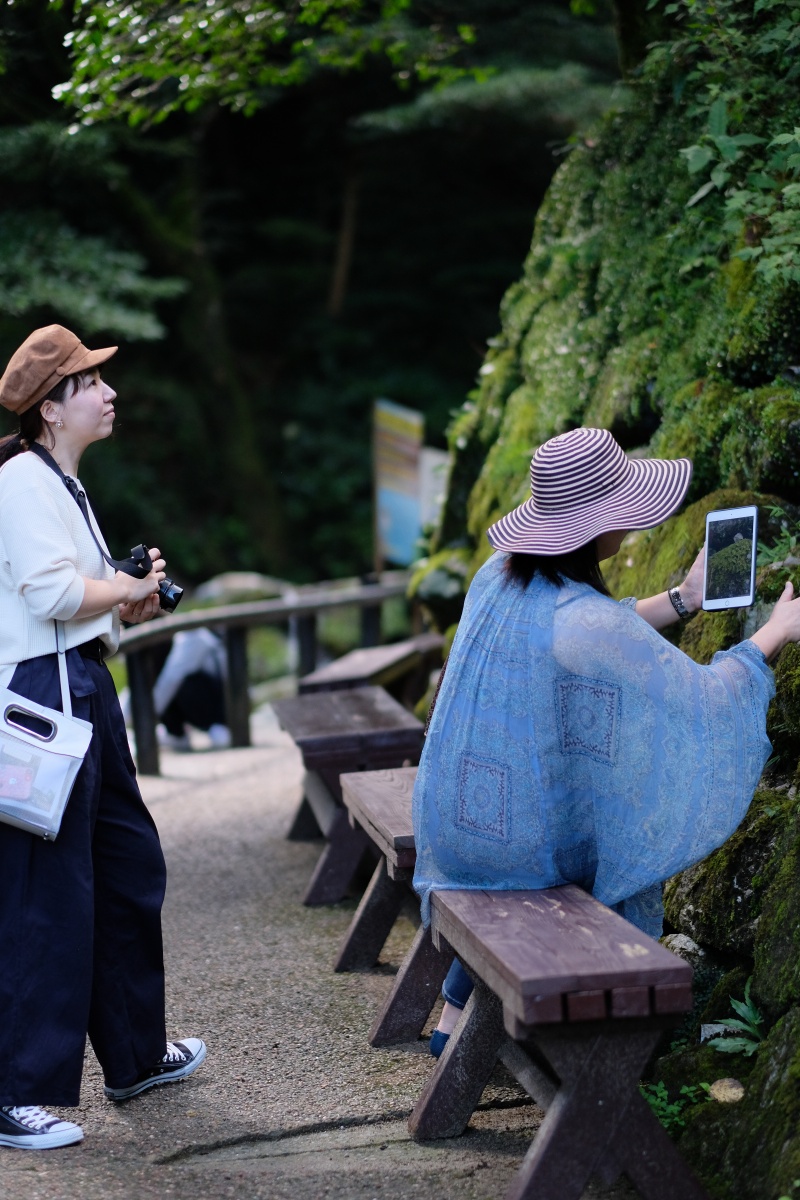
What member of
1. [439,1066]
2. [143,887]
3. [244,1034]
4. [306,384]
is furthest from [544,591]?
[306,384]

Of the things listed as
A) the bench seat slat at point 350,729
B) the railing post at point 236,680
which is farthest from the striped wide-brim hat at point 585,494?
the railing post at point 236,680

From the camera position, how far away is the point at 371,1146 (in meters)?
3.03

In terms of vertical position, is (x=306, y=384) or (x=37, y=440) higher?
(x=37, y=440)

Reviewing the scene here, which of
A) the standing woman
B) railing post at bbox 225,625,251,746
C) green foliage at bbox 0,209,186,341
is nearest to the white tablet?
the standing woman

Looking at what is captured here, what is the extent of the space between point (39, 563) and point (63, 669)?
0.93 feet

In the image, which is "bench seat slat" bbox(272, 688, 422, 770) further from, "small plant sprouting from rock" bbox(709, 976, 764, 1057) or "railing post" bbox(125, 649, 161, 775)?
"small plant sprouting from rock" bbox(709, 976, 764, 1057)

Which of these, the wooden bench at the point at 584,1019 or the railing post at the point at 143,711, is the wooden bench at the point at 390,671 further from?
the wooden bench at the point at 584,1019

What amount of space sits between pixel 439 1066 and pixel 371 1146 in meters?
0.26

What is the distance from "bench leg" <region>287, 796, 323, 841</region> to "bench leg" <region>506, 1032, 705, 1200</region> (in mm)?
3528

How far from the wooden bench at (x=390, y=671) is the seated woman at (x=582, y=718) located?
390 cm

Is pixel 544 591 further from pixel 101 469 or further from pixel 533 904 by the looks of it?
pixel 101 469

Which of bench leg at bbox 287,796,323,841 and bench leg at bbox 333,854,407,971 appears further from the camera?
bench leg at bbox 287,796,323,841

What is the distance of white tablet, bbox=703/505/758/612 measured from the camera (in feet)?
9.57

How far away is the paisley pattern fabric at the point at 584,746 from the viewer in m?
2.70
